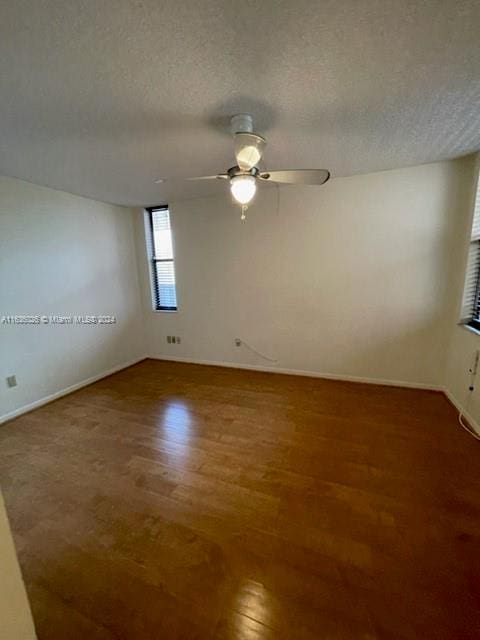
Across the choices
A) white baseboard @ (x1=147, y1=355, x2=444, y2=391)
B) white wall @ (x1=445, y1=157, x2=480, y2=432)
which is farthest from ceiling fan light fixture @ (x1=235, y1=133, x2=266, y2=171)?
white baseboard @ (x1=147, y1=355, x2=444, y2=391)

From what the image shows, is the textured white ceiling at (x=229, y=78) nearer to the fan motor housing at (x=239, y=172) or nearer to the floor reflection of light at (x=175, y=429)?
the fan motor housing at (x=239, y=172)

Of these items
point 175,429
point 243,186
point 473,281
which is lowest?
point 175,429

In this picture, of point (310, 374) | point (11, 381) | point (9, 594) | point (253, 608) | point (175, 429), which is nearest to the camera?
point (9, 594)

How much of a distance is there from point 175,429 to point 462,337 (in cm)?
299

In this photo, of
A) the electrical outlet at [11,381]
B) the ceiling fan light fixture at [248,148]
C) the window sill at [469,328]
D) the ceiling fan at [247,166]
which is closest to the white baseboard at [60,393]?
the electrical outlet at [11,381]

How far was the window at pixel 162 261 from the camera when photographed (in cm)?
417

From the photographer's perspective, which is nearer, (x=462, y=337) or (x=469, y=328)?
(x=469, y=328)

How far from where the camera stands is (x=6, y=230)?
→ 2701mm

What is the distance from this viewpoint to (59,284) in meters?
3.23

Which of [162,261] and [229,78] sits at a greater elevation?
[229,78]

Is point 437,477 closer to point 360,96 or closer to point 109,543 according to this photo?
point 109,543

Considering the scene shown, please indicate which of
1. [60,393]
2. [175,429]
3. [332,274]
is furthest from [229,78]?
[60,393]

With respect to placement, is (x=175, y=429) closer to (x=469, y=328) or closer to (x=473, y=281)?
(x=469, y=328)

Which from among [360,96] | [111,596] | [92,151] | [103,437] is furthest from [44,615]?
[360,96]
